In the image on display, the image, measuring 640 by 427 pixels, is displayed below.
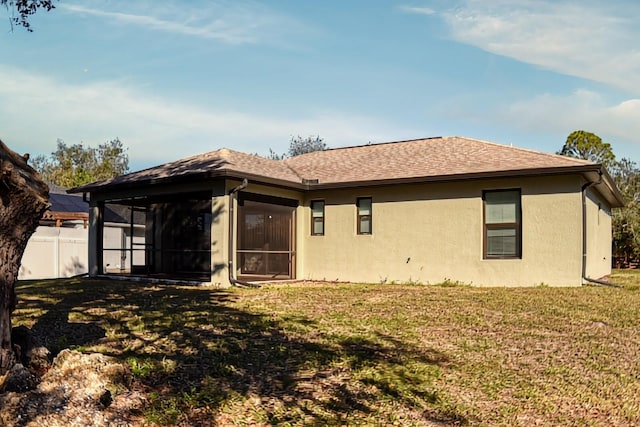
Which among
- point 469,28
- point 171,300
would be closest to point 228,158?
point 171,300

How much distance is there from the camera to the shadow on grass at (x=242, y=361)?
4578mm

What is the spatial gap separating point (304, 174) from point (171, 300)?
760 cm

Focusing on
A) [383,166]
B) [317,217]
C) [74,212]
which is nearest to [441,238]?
[383,166]

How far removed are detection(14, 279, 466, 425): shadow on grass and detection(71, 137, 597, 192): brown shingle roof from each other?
567cm

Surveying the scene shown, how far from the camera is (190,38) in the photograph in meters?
13.2

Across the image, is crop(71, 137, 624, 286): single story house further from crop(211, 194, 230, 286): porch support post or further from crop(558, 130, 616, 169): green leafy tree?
crop(558, 130, 616, 169): green leafy tree

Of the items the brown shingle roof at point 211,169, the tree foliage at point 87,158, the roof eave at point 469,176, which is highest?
the tree foliage at point 87,158

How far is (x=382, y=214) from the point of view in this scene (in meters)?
15.0

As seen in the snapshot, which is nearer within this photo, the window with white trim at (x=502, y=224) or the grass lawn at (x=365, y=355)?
Result: the grass lawn at (x=365, y=355)

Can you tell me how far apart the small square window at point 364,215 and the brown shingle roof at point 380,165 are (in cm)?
72

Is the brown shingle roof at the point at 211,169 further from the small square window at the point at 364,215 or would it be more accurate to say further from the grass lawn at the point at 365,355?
the grass lawn at the point at 365,355

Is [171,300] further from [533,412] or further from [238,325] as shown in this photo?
[533,412]

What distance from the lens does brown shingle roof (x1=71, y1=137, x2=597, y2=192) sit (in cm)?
1319

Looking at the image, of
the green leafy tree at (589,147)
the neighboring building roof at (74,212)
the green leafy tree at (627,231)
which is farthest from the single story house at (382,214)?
the green leafy tree at (589,147)
